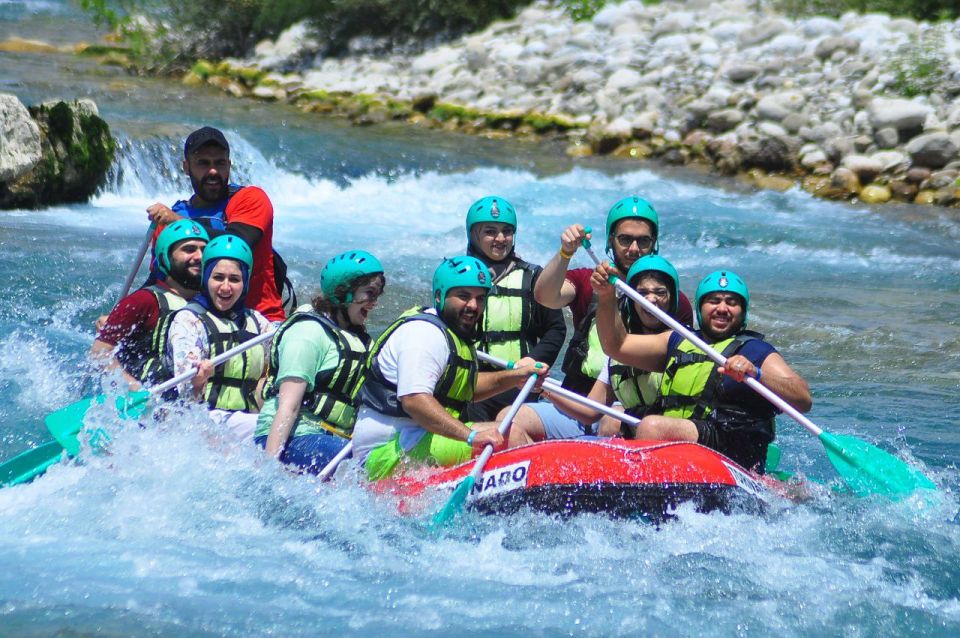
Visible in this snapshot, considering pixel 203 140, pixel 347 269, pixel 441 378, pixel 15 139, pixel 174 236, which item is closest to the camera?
pixel 441 378

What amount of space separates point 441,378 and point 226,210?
1.92m

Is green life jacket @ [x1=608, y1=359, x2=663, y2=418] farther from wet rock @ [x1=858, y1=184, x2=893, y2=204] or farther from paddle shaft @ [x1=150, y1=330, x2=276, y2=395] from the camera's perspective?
wet rock @ [x1=858, y1=184, x2=893, y2=204]

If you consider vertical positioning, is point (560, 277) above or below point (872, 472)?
above

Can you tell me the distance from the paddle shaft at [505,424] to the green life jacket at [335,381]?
694mm

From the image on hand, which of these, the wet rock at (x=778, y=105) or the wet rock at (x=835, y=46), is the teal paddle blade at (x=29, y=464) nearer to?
the wet rock at (x=778, y=105)

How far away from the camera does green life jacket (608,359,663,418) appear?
5.83 m

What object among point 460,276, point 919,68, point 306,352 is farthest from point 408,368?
point 919,68

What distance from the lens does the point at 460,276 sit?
16.5 ft

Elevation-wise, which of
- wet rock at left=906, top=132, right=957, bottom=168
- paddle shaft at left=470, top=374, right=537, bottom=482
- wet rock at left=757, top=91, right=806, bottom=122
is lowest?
paddle shaft at left=470, top=374, right=537, bottom=482

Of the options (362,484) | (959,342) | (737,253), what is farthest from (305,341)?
(737,253)

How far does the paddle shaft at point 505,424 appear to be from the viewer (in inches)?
201

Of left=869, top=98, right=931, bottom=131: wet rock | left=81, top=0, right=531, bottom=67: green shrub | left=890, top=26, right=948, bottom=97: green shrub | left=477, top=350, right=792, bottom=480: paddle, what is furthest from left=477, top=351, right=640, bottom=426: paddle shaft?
left=81, top=0, right=531, bottom=67: green shrub

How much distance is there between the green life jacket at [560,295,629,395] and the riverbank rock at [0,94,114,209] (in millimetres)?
8407

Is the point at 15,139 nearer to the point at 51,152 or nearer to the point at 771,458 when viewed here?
the point at 51,152
